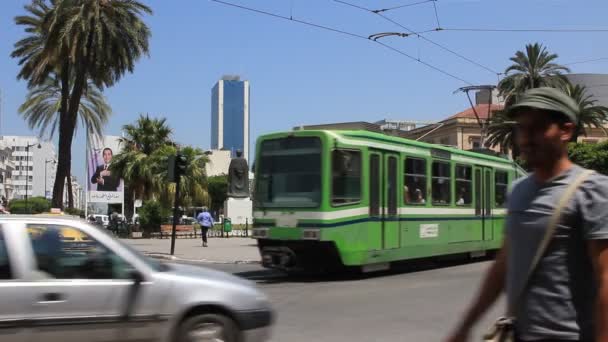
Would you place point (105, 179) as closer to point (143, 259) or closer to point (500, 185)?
point (500, 185)

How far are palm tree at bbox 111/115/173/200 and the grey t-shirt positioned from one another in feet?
133

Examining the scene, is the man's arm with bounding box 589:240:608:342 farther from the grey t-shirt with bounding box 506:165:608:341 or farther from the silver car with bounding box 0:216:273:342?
the silver car with bounding box 0:216:273:342

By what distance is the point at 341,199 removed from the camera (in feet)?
45.8

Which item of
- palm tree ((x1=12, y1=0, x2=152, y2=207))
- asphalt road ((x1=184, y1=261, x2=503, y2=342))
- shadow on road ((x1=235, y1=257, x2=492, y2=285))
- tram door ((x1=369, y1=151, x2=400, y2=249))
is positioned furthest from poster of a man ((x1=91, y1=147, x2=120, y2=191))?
tram door ((x1=369, y1=151, x2=400, y2=249))

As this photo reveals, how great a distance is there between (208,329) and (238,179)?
12.7 metres

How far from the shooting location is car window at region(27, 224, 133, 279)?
5.95 m

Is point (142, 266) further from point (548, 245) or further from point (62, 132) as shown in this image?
point (62, 132)

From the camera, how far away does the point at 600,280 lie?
256 centimetres

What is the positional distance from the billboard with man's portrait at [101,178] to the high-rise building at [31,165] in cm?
11131

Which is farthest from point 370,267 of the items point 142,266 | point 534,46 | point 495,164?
point 534,46

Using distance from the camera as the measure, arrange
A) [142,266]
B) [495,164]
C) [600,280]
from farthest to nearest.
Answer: [495,164], [142,266], [600,280]

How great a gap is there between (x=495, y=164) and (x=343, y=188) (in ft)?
27.0

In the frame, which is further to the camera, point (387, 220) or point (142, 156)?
point (142, 156)

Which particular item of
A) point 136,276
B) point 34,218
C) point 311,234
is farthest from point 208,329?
point 311,234
